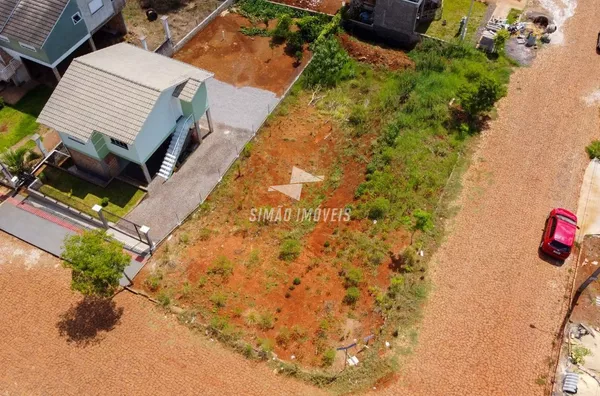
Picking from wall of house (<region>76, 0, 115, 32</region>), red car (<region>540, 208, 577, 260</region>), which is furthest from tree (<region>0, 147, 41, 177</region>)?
red car (<region>540, 208, 577, 260</region>)

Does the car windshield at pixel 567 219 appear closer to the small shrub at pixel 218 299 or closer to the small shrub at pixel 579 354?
the small shrub at pixel 579 354

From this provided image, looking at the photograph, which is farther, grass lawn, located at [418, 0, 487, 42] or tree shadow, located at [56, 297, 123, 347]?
grass lawn, located at [418, 0, 487, 42]

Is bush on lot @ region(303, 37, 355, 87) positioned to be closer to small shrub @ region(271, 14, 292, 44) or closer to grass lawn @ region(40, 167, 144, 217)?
small shrub @ region(271, 14, 292, 44)

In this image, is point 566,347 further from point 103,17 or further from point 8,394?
point 103,17

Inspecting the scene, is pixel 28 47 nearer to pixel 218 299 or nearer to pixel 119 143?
pixel 119 143

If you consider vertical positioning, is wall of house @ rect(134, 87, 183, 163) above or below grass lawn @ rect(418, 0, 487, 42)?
below

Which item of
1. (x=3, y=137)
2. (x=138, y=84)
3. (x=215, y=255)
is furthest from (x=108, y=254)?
(x=3, y=137)
